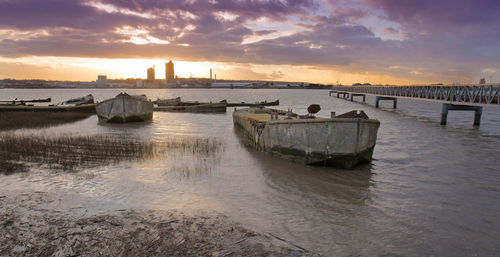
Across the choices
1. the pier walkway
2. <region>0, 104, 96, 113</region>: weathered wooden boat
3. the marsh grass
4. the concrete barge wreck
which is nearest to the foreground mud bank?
the marsh grass

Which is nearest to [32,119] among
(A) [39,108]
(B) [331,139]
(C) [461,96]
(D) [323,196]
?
(A) [39,108]

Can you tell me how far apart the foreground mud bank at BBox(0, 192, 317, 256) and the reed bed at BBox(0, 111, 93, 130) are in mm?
21378

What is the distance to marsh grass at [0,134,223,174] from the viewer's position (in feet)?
44.6

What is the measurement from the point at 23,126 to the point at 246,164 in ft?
67.0

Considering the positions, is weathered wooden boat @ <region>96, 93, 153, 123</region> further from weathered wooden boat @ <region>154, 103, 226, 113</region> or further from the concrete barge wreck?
the concrete barge wreck

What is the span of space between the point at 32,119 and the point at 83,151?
17681 mm

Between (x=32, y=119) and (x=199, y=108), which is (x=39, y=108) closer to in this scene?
(x=32, y=119)

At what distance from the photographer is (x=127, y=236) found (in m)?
6.66

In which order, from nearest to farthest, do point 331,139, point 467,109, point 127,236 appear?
point 127,236, point 331,139, point 467,109

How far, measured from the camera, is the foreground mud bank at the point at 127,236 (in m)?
6.05

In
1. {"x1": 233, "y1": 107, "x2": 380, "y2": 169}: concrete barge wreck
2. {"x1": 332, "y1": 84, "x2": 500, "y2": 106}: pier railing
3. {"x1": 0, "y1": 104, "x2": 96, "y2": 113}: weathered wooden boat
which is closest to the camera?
{"x1": 233, "y1": 107, "x2": 380, "y2": 169}: concrete barge wreck

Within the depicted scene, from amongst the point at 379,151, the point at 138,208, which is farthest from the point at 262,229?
the point at 379,151

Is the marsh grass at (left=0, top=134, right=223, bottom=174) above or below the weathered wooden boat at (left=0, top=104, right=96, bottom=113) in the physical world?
below

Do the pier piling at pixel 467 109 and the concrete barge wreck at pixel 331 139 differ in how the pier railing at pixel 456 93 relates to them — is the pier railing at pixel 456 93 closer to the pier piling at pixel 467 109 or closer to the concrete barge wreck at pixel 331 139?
the pier piling at pixel 467 109
